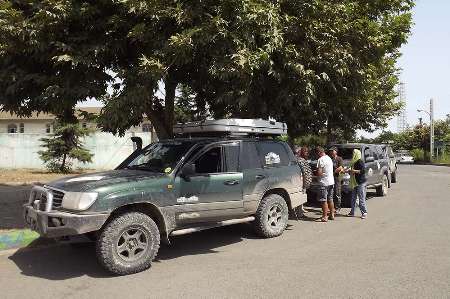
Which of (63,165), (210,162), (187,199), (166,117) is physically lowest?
(63,165)

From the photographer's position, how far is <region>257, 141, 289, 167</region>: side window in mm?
8188

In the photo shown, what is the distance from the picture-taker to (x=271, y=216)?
819cm

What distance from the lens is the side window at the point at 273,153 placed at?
8.19 meters

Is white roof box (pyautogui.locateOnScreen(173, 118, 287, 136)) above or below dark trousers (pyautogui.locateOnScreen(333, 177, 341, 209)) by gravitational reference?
above

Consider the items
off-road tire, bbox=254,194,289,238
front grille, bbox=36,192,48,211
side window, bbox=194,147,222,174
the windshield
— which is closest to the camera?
front grille, bbox=36,192,48,211

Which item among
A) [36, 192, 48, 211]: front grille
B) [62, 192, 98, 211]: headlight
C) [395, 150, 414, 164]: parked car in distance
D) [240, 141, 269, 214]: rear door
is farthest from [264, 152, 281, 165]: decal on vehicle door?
[395, 150, 414, 164]: parked car in distance

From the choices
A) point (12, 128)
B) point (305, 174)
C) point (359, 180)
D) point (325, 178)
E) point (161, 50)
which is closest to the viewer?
point (161, 50)

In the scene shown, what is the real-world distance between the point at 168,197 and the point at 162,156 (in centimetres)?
102

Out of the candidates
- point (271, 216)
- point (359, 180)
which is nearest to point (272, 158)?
point (271, 216)

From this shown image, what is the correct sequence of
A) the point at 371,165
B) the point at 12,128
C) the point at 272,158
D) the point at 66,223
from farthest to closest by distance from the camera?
the point at 12,128
the point at 371,165
the point at 272,158
the point at 66,223

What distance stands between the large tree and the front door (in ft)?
5.39

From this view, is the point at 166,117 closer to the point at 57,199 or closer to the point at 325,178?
the point at 325,178

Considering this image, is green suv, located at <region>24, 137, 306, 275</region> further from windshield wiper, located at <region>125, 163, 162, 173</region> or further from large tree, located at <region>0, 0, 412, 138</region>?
large tree, located at <region>0, 0, 412, 138</region>

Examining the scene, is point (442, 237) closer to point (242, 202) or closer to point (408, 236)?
point (408, 236)
